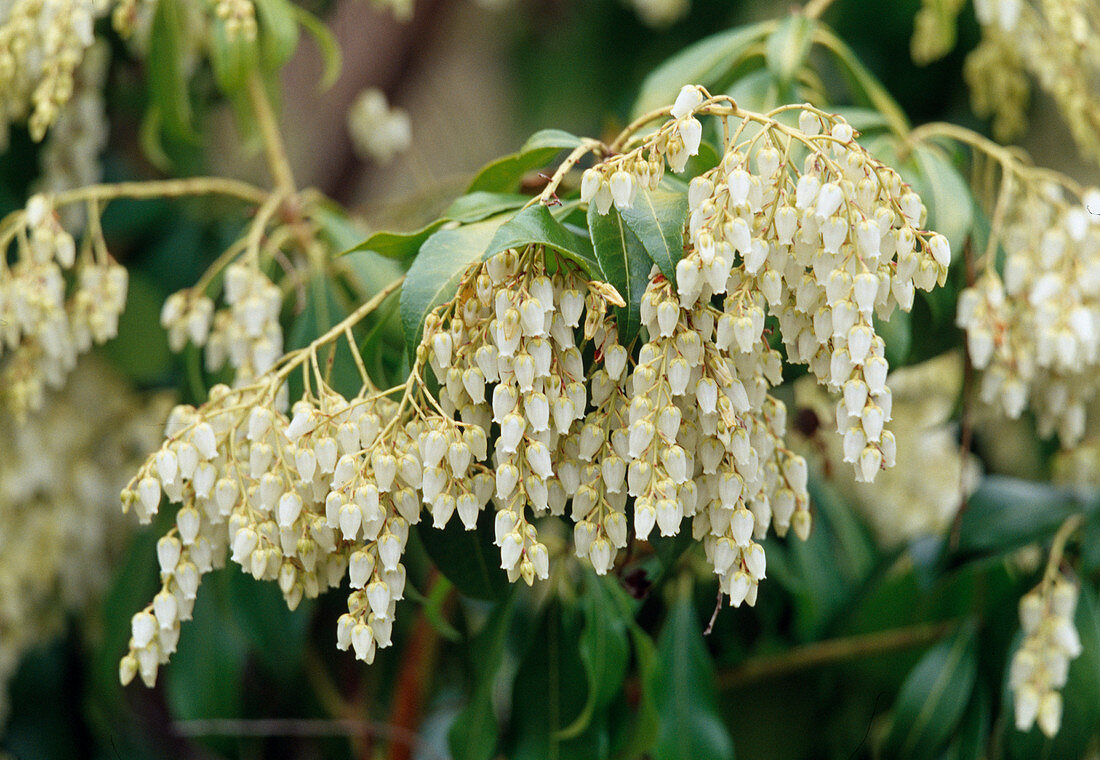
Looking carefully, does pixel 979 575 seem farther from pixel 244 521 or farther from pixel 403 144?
pixel 403 144

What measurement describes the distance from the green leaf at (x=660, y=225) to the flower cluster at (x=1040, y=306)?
456mm

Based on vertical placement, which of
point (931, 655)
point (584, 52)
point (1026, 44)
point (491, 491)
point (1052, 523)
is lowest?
point (931, 655)

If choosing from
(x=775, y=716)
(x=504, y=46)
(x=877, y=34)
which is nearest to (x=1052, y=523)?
(x=775, y=716)

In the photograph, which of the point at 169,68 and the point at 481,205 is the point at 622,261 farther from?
the point at 169,68

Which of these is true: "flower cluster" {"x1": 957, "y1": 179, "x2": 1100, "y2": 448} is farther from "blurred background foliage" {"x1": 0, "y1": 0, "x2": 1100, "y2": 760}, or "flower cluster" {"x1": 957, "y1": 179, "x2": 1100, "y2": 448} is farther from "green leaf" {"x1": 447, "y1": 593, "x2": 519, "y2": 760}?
"green leaf" {"x1": 447, "y1": 593, "x2": 519, "y2": 760}

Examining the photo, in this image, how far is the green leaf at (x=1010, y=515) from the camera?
1.36 m

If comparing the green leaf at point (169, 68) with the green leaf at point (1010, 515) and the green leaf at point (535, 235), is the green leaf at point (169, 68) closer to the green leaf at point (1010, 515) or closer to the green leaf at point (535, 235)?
the green leaf at point (535, 235)

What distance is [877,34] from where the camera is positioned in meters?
2.14

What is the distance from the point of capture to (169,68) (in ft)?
4.27

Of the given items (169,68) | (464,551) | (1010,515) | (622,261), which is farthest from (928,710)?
(169,68)

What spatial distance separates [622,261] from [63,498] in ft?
4.36

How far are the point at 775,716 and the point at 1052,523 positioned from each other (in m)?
0.53

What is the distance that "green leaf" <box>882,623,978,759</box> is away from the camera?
1.33m

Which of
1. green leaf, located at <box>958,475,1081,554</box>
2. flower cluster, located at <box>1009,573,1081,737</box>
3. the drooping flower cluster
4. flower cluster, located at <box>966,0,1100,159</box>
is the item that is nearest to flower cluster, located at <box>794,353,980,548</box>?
green leaf, located at <box>958,475,1081,554</box>
